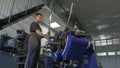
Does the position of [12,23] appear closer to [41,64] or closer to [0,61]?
[0,61]

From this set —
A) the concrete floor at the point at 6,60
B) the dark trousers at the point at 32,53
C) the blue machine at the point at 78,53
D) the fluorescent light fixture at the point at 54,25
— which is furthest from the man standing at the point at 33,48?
the fluorescent light fixture at the point at 54,25

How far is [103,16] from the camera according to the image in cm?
815

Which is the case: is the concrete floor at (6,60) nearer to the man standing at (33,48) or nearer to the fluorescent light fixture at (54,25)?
the man standing at (33,48)

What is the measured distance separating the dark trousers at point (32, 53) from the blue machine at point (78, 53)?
0.45 metres

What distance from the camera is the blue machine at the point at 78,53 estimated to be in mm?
2617

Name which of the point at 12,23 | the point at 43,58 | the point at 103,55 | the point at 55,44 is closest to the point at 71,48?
the point at 55,44

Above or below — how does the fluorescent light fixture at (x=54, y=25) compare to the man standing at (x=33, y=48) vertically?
above

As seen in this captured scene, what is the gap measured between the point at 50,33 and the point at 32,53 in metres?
1.66

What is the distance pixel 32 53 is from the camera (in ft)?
8.54

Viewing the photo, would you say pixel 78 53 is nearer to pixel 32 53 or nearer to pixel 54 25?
pixel 32 53

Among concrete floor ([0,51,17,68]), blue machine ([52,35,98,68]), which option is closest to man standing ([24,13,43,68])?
blue machine ([52,35,98,68])

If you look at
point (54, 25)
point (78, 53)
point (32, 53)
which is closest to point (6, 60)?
point (32, 53)

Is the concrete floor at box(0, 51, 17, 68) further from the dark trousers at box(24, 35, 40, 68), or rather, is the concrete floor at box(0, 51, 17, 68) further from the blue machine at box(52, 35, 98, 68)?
the blue machine at box(52, 35, 98, 68)

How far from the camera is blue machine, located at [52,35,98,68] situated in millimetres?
2617
